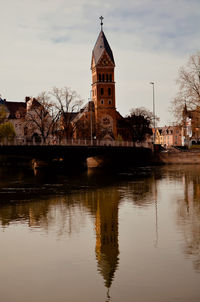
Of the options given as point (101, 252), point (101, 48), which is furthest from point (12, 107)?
point (101, 252)

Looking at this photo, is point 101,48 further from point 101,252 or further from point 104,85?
point 101,252

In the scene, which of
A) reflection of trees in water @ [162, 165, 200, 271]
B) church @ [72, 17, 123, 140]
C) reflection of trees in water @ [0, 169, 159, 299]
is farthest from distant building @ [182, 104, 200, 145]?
church @ [72, 17, 123, 140]

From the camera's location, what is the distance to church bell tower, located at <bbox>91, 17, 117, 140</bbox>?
129000 mm

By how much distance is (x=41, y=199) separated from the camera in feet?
91.7

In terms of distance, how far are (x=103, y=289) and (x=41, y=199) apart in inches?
722

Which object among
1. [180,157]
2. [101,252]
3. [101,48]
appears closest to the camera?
[101,252]

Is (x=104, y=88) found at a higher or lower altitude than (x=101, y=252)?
higher

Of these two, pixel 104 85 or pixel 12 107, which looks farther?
pixel 12 107

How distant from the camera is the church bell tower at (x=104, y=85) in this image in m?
129

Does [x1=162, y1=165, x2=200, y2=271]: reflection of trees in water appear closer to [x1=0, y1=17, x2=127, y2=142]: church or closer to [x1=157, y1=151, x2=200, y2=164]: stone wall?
[x1=157, y1=151, x2=200, y2=164]: stone wall

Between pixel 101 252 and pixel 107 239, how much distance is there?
6.30 feet

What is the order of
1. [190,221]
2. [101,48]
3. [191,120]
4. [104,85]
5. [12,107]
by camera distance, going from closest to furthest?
[190,221], [191,120], [101,48], [104,85], [12,107]

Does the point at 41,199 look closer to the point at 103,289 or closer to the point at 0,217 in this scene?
the point at 0,217

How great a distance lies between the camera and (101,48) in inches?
5030
